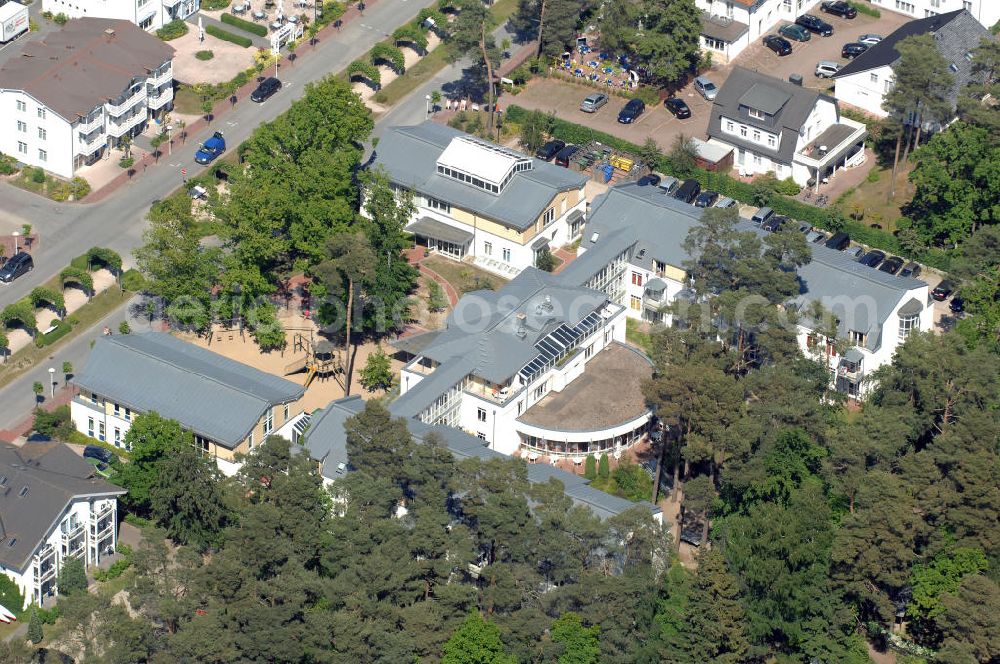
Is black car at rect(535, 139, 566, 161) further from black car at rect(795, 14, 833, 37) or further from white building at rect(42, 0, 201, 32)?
white building at rect(42, 0, 201, 32)

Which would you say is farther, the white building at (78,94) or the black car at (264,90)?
the black car at (264,90)

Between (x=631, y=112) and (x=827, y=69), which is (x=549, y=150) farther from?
(x=827, y=69)

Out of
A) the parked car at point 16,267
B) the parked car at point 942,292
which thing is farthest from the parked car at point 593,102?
the parked car at point 16,267

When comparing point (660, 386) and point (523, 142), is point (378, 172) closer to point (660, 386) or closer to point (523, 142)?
point (523, 142)

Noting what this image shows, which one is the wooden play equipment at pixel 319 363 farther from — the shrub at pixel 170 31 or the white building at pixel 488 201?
the shrub at pixel 170 31

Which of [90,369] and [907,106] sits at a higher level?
[907,106]

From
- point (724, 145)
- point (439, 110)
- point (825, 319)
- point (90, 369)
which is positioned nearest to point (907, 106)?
point (724, 145)

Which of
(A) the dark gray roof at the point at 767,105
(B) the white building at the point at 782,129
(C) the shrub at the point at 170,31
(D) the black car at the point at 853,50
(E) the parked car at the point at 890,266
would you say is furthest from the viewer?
(C) the shrub at the point at 170,31

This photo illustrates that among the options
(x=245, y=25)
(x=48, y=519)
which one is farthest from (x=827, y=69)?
(x=48, y=519)
